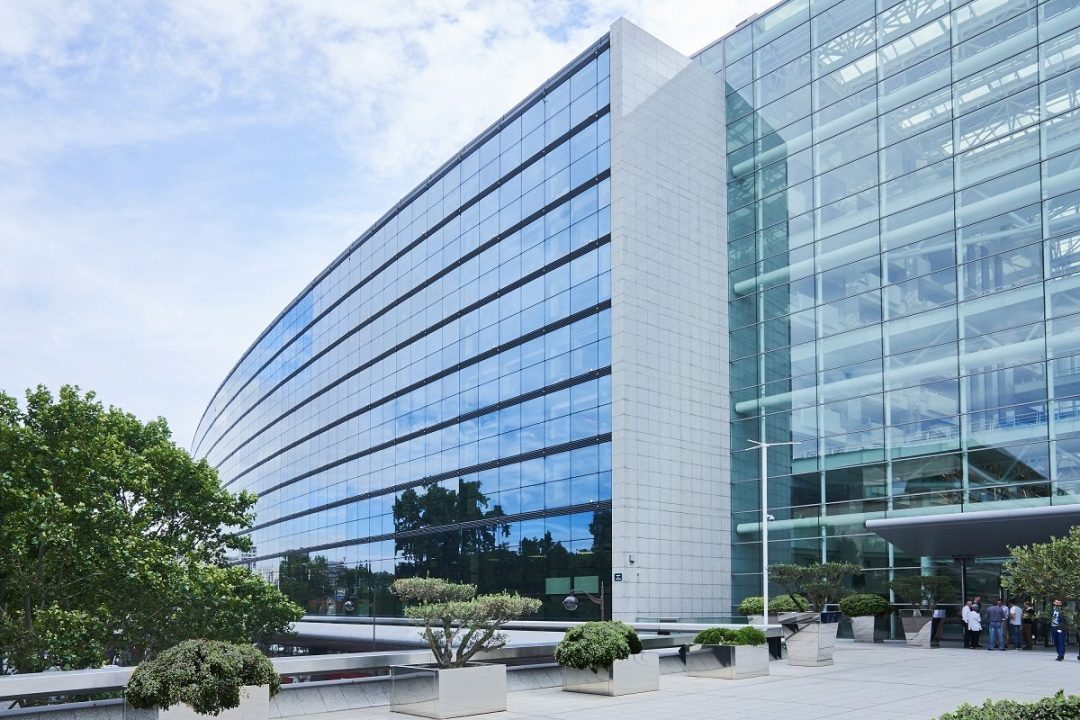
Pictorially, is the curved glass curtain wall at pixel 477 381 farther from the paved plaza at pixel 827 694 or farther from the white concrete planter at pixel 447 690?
the white concrete planter at pixel 447 690

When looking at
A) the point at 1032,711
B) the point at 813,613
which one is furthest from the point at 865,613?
the point at 1032,711

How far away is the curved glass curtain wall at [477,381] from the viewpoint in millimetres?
45750

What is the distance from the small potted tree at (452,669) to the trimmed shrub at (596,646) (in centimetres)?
203

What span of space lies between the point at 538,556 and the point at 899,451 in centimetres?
1703

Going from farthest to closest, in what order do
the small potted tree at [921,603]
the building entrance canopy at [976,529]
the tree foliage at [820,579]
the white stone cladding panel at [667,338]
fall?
the white stone cladding panel at [667,338] < the tree foliage at [820,579] < the small potted tree at [921,603] < the building entrance canopy at [976,529]

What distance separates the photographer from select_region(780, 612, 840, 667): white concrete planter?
2766cm

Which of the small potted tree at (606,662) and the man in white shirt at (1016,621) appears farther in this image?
the man in white shirt at (1016,621)

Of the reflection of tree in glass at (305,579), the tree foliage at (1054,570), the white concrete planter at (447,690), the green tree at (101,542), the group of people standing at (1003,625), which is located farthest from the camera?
the reflection of tree in glass at (305,579)

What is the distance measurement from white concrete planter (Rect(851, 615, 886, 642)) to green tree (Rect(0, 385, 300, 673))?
23.0m

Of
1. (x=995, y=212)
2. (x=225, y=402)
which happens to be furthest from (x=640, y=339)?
(x=225, y=402)

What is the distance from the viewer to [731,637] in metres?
25.4

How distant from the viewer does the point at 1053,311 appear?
117 feet

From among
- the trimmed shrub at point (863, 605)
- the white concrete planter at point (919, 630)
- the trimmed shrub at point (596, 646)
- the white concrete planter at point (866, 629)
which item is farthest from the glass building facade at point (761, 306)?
the trimmed shrub at point (596, 646)

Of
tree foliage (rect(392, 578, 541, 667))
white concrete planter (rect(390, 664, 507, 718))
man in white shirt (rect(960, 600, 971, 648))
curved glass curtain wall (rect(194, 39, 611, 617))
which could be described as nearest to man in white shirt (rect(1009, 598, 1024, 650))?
man in white shirt (rect(960, 600, 971, 648))
